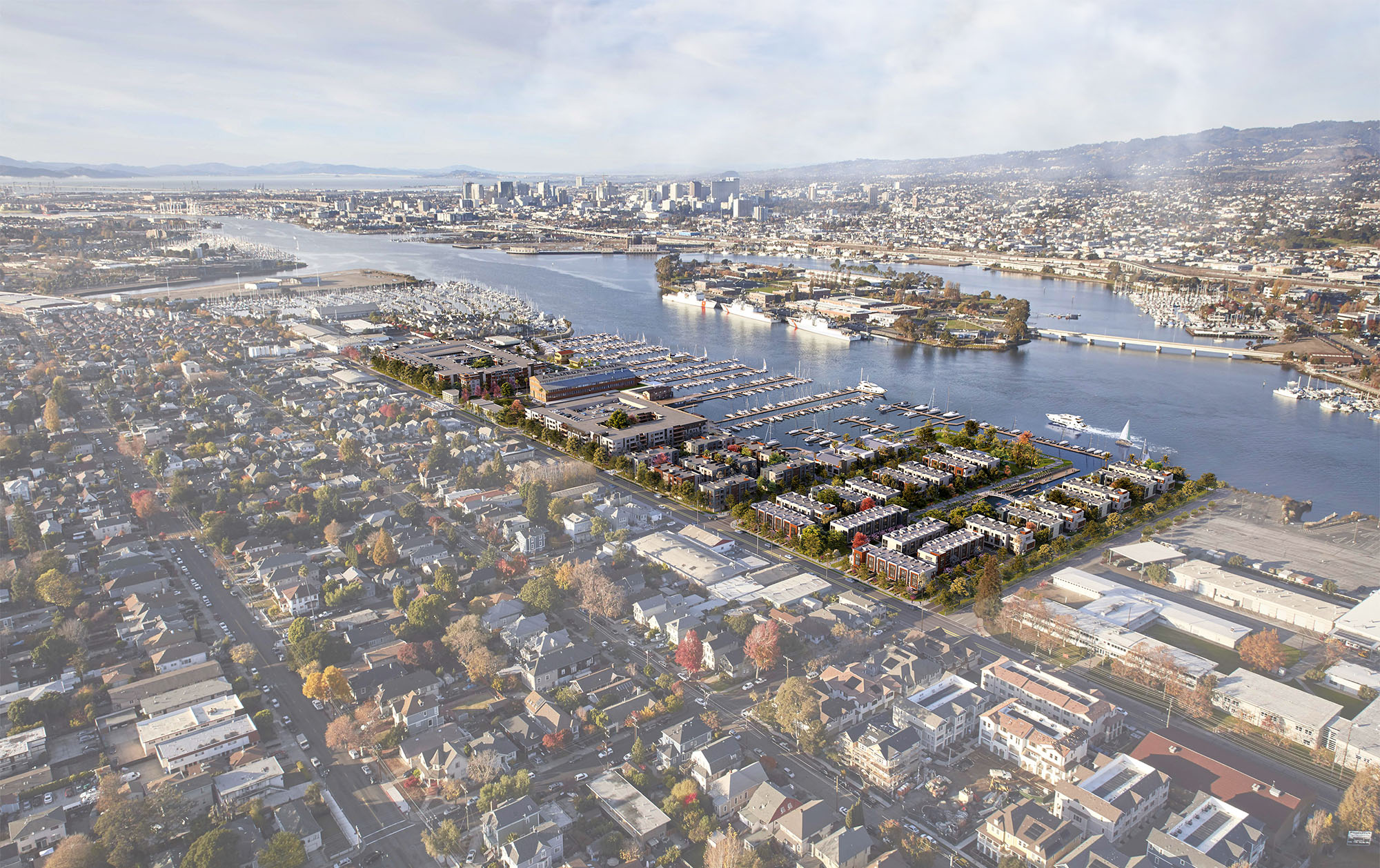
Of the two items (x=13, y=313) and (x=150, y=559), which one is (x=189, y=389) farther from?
(x=13, y=313)

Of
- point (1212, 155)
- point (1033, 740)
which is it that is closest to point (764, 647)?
point (1033, 740)

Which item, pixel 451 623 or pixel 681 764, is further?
pixel 451 623

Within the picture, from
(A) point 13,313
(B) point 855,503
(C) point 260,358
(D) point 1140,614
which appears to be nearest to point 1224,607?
(D) point 1140,614

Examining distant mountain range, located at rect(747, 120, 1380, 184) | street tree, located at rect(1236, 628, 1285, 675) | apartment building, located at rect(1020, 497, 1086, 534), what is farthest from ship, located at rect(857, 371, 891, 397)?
distant mountain range, located at rect(747, 120, 1380, 184)

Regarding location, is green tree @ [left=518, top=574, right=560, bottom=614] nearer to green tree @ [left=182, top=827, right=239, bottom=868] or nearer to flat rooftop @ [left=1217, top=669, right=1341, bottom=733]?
green tree @ [left=182, top=827, right=239, bottom=868]

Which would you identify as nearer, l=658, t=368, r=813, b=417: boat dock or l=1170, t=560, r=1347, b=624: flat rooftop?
l=1170, t=560, r=1347, b=624: flat rooftop

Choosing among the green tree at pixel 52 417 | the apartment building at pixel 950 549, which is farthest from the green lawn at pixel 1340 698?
the green tree at pixel 52 417

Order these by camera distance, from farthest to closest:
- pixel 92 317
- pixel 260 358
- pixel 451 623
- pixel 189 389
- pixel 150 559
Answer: pixel 92 317, pixel 260 358, pixel 189 389, pixel 150 559, pixel 451 623
